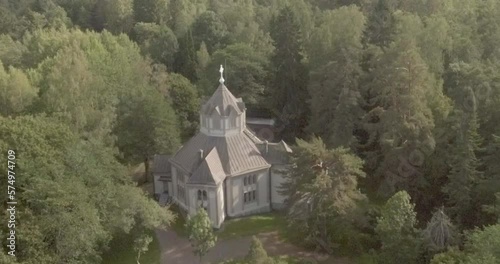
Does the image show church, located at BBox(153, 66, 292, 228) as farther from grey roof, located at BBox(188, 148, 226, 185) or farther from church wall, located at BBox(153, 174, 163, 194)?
church wall, located at BBox(153, 174, 163, 194)

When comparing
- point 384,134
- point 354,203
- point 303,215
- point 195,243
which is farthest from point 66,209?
point 384,134

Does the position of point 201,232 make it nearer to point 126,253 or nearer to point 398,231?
point 126,253

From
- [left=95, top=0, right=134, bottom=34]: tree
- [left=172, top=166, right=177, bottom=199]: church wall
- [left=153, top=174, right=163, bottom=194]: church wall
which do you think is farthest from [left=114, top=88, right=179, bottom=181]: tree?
[left=95, top=0, right=134, bottom=34]: tree

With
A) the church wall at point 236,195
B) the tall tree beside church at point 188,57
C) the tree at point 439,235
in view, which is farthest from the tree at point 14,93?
the tree at point 439,235

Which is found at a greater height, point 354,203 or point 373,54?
point 373,54

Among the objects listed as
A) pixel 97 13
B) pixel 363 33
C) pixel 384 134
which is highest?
pixel 97 13

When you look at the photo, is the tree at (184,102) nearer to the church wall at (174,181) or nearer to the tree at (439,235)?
the church wall at (174,181)

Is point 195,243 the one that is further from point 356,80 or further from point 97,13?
point 97,13
